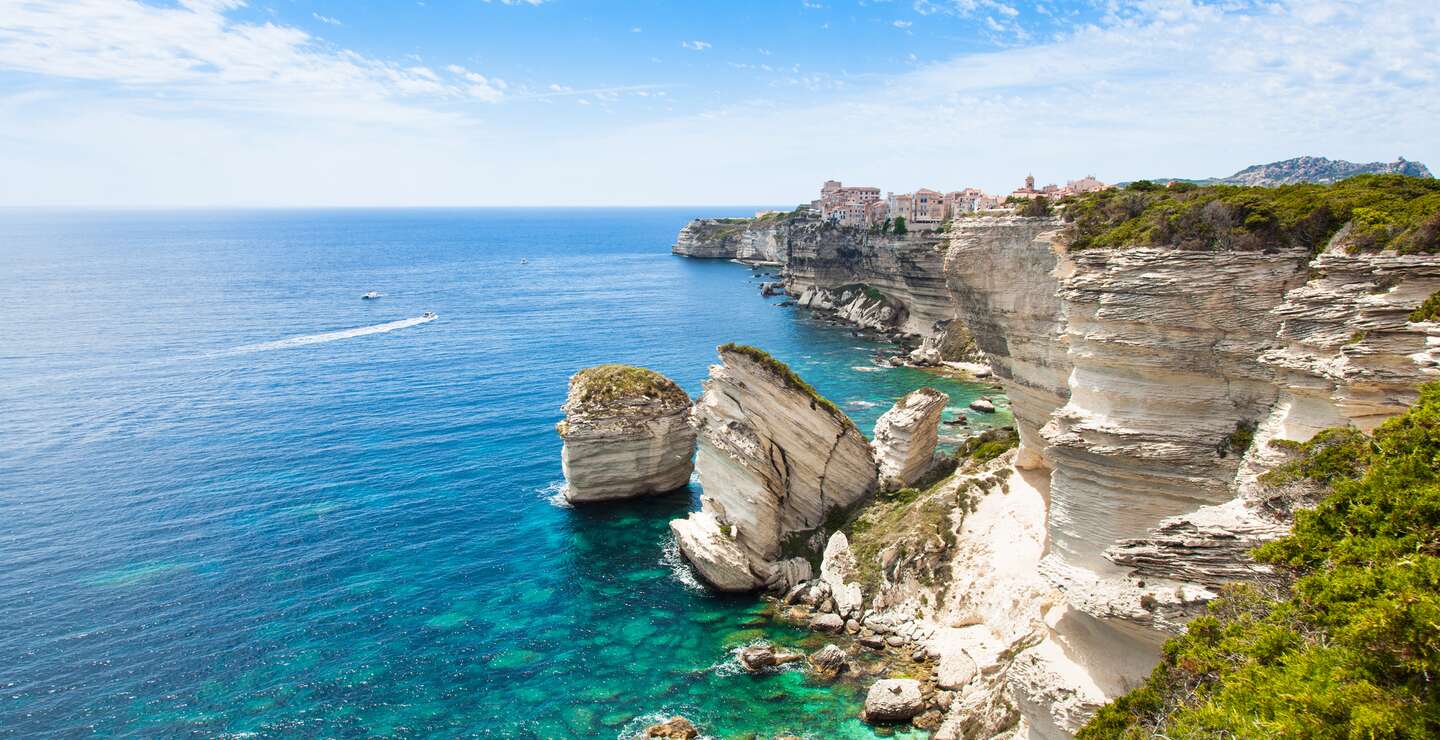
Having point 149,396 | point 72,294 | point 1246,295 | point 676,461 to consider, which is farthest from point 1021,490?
point 72,294

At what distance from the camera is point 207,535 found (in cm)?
4194

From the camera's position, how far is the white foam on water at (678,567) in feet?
127

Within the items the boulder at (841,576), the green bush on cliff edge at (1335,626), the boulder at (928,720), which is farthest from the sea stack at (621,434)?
the green bush on cliff edge at (1335,626)

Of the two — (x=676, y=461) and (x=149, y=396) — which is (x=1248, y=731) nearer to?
(x=676, y=461)

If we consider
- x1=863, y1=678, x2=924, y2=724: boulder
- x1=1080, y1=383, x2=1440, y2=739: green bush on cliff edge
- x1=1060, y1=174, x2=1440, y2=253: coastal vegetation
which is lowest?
x1=863, y1=678, x2=924, y2=724: boulder

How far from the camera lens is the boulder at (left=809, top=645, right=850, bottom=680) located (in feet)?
101

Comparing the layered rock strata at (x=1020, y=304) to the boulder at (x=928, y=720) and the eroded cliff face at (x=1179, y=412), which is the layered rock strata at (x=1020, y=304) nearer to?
the eroded cliff face at (x=1179, y=412)

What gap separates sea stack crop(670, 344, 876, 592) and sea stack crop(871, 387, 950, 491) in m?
1.47

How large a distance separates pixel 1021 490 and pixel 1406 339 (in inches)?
771

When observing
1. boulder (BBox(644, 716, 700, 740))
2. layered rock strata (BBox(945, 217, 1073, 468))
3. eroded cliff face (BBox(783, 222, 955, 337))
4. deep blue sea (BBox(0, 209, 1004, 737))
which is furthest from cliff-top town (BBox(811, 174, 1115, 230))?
boulder (BBox(644, 716, 700, 740))

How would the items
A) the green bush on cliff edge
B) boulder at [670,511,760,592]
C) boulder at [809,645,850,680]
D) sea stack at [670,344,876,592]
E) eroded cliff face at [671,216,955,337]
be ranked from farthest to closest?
eroded cliff face at [671,216,955,337]
sea stack at [670,344,876,592]
boulder at [670,511,760,592]
boulder at [809,645,850,680]
the green bush on cliff edge

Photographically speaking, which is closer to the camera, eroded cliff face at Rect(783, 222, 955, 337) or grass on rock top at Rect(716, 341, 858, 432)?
grass on rock top at Rect(716, 341, 858, 432)

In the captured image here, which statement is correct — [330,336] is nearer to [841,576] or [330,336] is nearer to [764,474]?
[764,474]

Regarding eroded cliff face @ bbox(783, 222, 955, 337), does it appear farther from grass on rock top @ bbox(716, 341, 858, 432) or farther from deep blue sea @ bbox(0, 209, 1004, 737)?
grass on rock top @ bbox(716, 341, 858, 432)
